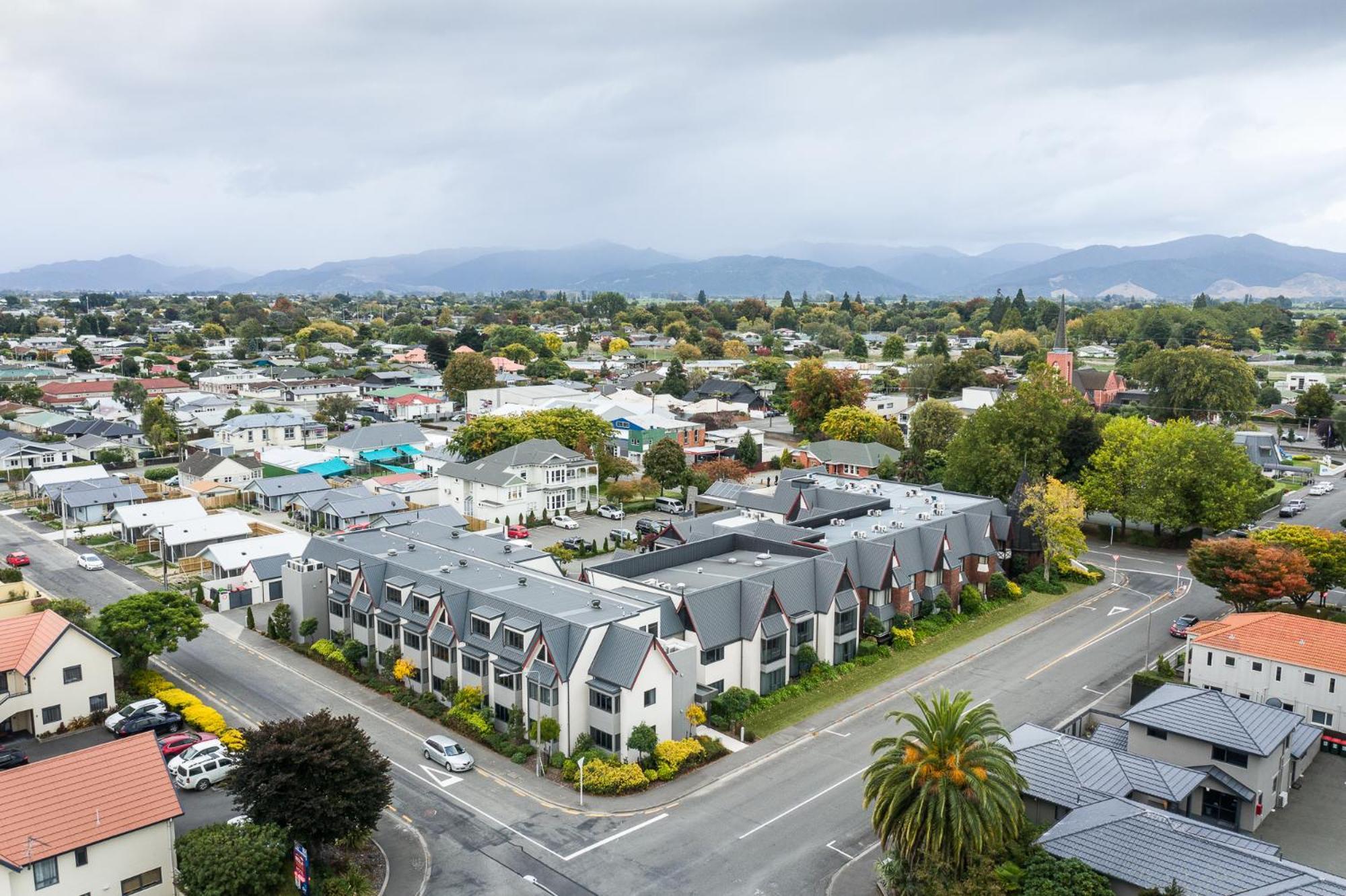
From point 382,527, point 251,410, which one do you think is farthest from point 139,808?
point 251,410

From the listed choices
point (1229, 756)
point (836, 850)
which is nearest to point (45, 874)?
point (836, 850)

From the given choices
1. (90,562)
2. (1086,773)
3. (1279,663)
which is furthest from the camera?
(90,562)

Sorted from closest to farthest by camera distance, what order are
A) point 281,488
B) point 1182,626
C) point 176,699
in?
1. point 176,699
2. point 1182,626
3. point 281,488

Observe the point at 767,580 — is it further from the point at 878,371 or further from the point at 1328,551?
the point at 878,371

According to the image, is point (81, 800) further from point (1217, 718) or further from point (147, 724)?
point (1217, 718)

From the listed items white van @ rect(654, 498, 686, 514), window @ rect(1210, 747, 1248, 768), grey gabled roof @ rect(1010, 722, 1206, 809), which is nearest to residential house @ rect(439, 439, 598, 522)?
white van @ rect(654, 498, 686, 514)
